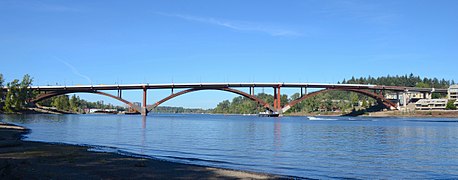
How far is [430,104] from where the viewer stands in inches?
5546

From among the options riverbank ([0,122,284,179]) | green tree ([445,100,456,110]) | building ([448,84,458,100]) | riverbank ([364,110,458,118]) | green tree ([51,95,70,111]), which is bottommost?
riverbank ([0,122,284,179])

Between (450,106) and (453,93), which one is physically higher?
(453,93)

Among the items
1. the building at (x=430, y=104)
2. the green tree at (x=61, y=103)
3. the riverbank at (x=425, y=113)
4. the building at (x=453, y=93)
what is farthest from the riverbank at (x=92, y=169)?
the building at (x=453, y=93)

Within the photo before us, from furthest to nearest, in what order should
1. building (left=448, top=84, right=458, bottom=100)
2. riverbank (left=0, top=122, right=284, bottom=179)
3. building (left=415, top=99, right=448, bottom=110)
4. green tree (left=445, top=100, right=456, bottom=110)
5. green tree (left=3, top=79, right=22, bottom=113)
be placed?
building (left=448, top=84, right=458, bottom=100) → building (left=415, top=99, right=448, bottom=110) → green tree (left=445, top=100, right=456, bottom=110) → green tree (left=3, top=79, right=22, bottom=113) → riverbank (left=0, top=122, right=284, bottom=179)

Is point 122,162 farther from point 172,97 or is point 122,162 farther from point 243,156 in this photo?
point 172,97

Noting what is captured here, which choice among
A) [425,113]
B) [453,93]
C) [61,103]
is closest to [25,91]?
[61,103]

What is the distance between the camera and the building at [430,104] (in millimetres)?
139000

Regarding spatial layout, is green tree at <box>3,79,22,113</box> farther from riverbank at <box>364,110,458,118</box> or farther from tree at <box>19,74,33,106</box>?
riverbank at <box>364,110,458,118</box>

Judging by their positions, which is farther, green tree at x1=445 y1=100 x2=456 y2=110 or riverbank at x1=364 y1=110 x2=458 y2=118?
green tree at x1=445 y1=100 x2=456 y2=110

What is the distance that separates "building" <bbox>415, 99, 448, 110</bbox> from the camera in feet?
456

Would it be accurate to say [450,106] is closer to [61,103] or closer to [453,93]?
[453,93]

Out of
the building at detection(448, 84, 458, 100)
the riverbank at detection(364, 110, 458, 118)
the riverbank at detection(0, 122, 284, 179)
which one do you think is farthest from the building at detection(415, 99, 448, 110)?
the riverbank at detection(0, 122, 284, 179)

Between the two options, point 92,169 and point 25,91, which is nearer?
point 92,169

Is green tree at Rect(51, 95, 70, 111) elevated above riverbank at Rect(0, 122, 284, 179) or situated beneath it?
elevated above
